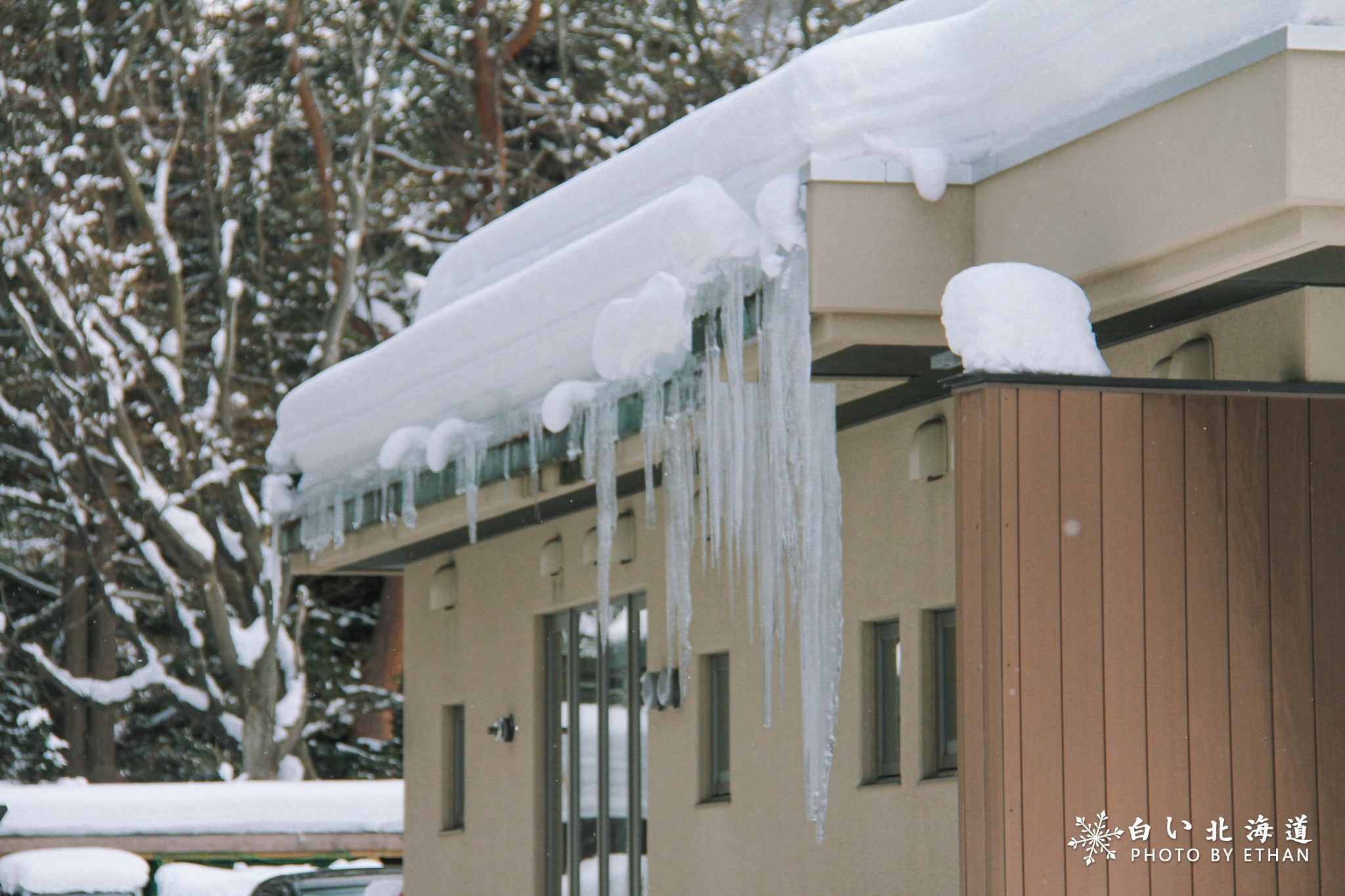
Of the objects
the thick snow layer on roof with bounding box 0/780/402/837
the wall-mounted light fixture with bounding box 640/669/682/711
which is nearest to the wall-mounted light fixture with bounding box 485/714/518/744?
the wall-mounted light fixture with bounding box 640/669/682/711

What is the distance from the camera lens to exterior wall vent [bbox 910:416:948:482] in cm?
669

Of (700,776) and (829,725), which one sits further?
(700,776)

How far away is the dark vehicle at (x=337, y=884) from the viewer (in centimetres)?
1302

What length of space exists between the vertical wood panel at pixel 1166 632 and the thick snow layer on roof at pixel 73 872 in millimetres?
11756

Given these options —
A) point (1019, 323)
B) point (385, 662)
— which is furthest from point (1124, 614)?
point (385, 662)

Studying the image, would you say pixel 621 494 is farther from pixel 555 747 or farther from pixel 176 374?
pixel 176 374

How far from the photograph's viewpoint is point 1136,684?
4797 mm

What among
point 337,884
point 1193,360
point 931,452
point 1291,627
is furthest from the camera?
point 337,884

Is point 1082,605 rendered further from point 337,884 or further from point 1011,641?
point 337,884

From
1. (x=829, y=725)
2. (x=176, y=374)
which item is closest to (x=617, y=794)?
(x=829, y=725)

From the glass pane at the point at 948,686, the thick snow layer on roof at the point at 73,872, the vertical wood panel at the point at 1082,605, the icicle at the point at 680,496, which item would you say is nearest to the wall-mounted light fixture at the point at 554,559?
the icicle at the point at 680,496

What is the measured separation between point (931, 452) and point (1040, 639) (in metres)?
2.01

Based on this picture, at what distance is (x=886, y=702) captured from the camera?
7219 mm

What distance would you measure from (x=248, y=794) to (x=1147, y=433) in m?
13.2
